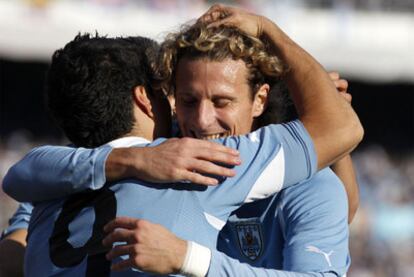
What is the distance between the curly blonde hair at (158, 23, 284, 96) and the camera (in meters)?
3.77

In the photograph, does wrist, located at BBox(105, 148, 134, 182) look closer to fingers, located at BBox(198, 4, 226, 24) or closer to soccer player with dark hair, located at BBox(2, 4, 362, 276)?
soccer player with dark hair, located at BBox(2, 4, 362, 276)

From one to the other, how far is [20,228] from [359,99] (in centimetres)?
2249

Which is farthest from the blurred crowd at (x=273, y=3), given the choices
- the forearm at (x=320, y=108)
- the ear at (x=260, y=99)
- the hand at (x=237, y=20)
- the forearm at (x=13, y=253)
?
the forearm at (x=320, y=108)

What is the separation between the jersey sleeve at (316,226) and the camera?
135 inches

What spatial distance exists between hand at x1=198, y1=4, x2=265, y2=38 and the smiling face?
12cm

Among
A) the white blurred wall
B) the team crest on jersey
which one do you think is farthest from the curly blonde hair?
the white blurred wall

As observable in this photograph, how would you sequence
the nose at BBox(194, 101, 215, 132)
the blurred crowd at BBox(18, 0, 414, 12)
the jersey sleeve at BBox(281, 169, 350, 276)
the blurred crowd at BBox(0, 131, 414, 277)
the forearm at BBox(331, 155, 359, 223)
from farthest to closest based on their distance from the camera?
the blurred crowd at BBox(18, 0, 414, 12)
the blurred crowd at BBox(0, 131, 414, 277)
the forearm at BBox(331, 155, 359, 223)
the nose at BBox(194, 101, 215, 132)
the jersey sleeve at BBox(281, 169, 350, 276)

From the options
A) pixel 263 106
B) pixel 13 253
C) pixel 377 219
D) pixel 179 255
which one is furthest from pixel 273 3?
pixel 179 255

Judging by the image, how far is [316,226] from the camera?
3467 millimetres

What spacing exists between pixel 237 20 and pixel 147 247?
1.02m

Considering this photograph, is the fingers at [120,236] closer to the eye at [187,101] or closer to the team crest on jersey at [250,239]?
the team crest on jersey at [250,239]

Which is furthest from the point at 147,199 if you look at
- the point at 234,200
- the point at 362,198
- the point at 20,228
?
the point at 362,198

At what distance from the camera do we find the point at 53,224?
349 cm

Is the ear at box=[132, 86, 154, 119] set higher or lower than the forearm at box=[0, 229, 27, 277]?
higher
